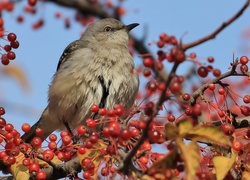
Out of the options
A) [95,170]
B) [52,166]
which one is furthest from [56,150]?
[95,170]

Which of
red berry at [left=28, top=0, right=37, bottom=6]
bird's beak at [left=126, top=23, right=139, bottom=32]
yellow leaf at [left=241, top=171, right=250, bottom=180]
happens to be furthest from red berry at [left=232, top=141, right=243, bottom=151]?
red berry at [left=28, top=0, right=37, bottom=6]

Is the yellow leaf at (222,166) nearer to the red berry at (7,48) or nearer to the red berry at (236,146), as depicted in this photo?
the red berry at (236,146)

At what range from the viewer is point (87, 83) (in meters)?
6.25

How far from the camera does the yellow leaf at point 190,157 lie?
2.26 meters

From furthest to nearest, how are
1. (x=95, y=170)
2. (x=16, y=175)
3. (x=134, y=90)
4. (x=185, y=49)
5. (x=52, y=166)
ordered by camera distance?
1. (x=134, y=90)
2. (x=52, y=166)
3. (x=16, y=175)
4. (x=95, y=170)
5. (x=185, y=49)

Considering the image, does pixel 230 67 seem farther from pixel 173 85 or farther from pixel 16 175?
pixel 16 175

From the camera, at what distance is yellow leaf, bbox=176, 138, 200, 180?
2262 mm

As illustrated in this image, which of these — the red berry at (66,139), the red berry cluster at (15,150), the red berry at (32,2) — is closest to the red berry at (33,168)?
the red berry cluster at (15,150)

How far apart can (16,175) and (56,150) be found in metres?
0.34

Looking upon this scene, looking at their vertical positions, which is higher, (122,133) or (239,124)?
(122,133)

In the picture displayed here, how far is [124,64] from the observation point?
658 cm

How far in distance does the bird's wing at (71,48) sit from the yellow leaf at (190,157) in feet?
15.8

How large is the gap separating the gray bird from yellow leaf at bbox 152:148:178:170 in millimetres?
3745

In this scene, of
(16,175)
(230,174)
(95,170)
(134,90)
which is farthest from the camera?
(134,90)
